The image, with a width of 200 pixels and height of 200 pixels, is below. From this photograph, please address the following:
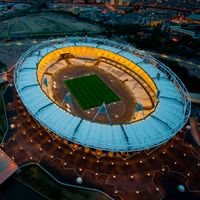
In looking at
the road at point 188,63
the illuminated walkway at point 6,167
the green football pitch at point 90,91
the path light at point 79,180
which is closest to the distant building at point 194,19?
the road at point 188,63

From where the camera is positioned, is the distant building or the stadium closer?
the stadium

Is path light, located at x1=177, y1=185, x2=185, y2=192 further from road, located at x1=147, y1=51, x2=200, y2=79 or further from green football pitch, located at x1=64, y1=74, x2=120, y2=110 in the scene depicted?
road, located at x1=147, y1=51, x2=200, y2=79

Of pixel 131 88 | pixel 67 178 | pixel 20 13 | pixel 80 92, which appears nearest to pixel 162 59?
pixel 131 88

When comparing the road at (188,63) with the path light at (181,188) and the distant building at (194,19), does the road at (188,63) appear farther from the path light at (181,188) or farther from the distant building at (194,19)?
the distant building at (194,19)

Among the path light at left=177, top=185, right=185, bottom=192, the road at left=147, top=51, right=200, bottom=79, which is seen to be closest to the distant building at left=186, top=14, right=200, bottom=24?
the road at left=147, top=51, right=200, bottom=79

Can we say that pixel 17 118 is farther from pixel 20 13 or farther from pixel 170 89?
pixel 20 13

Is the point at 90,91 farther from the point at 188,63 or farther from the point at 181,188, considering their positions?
the point at 188,63

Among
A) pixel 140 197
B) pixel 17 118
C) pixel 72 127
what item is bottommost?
pixel 140 197

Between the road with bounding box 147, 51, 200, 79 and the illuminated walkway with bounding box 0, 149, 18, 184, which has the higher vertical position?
the road with bounding box 147, 51, 200, 79

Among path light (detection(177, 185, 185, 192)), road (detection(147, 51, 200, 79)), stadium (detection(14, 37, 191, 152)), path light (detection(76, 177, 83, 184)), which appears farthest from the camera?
road (detection(147, 51, 200, 79))
